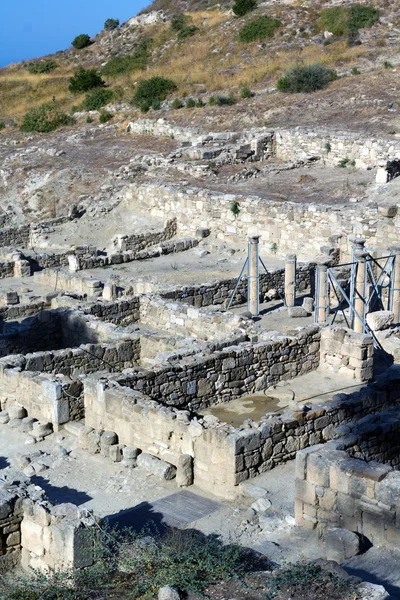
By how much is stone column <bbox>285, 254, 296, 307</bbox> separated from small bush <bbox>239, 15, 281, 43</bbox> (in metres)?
33.4

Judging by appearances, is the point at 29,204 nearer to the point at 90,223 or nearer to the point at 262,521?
the point at 90,223

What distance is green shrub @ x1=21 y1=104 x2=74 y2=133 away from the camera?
156 feet

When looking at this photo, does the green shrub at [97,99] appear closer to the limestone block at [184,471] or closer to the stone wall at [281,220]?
the stone wall at [281,220]

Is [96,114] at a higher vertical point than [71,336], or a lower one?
higher

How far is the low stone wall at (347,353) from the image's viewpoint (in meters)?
16.0

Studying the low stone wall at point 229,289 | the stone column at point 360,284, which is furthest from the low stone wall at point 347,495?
the low stone wall at point 229,289

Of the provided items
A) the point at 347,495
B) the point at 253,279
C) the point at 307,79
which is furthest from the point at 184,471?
the point at 307,79

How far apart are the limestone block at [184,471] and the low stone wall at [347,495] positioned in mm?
2000

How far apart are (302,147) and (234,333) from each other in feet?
67.5

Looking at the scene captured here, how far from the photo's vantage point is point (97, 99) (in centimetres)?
4997

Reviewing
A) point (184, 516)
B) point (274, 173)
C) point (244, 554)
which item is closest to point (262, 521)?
point (184, 516)

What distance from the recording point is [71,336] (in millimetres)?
19125

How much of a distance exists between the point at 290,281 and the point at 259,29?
112 ft

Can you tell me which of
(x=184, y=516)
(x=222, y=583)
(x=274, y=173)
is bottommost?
(x=184, y=516)
